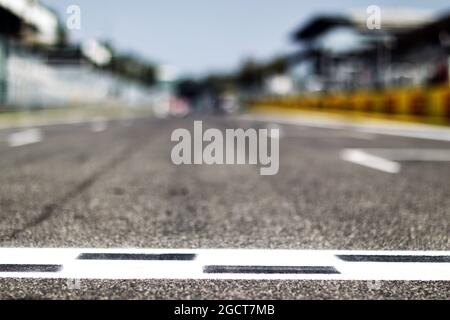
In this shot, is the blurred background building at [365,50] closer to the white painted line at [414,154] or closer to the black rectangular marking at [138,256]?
the white painted line at [414,154]

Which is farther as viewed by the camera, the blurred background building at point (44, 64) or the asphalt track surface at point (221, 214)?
the blurred background building at point (44, 64)

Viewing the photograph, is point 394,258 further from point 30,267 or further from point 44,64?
point 44,64

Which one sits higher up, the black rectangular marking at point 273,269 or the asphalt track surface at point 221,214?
the black rectangular marking at point 273,269

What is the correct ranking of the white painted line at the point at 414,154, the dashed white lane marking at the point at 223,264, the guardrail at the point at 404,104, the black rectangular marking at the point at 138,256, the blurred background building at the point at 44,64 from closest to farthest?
1. the dashed white lane marking at the point at 223,264
2. the black rectangular marking at the point at 138,256
3. the white painted line at the point at 414,154
4. the guardrail at the point at 404,104
5. the blurred background building at the point at 44,64

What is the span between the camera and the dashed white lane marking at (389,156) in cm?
865

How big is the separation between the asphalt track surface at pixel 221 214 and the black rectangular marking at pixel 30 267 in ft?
0.62

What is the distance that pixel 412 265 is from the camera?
10.2 feet

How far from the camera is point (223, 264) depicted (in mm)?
3102

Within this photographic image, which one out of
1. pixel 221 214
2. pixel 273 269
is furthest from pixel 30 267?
pixel 221 214

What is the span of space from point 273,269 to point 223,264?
0.29 m

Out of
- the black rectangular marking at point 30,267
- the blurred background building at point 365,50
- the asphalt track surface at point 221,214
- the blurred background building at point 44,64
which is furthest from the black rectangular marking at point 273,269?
the blurred background building at point 365,50

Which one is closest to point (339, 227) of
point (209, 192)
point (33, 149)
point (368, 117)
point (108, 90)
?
point (209, 192)

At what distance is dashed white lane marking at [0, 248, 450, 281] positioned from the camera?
288 centimetres

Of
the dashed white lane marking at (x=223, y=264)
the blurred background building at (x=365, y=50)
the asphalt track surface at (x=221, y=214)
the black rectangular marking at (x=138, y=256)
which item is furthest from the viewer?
the blurred background building at (x=365, y=50)
